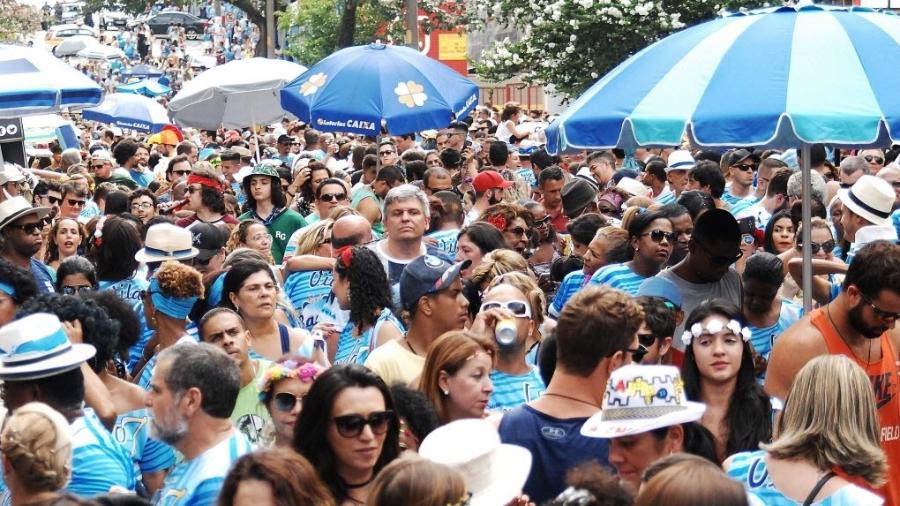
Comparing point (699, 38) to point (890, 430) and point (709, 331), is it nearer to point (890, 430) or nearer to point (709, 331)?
point (709, 331)

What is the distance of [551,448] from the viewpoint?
5.06 meters

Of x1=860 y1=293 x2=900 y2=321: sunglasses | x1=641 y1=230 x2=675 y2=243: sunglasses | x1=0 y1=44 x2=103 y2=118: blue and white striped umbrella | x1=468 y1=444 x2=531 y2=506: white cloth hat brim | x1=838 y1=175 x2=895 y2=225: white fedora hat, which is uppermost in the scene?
x1=0 y1=44 x2=103 y2=118: blue and white striped umbrella

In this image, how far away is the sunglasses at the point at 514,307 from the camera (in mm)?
6535

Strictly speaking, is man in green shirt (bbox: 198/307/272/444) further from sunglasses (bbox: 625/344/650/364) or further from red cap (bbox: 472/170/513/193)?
red cap (bbox: 472/170/513/193)

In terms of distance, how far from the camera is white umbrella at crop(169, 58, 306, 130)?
16.8m

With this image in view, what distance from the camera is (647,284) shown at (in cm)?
718

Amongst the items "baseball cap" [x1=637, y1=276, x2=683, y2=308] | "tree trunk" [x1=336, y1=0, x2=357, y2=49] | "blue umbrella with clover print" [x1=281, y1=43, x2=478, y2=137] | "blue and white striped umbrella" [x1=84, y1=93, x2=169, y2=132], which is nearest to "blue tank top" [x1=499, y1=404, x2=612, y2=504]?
"baseball cap" [x1=637, y1=276, x2=683, y2=308]

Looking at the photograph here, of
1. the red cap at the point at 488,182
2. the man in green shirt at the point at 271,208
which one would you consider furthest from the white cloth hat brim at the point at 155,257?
the red cap at the point at 488,182

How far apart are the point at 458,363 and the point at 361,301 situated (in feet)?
6.43

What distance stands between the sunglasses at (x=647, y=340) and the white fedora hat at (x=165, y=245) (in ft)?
11.2

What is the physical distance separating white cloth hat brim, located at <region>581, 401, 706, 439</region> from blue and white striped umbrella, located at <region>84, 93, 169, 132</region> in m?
19.0

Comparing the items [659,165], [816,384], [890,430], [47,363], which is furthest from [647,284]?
[659,165]

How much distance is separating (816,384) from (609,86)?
244cm

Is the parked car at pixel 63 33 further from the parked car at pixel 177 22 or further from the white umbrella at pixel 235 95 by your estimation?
the white umbrella at pixel 235 95
